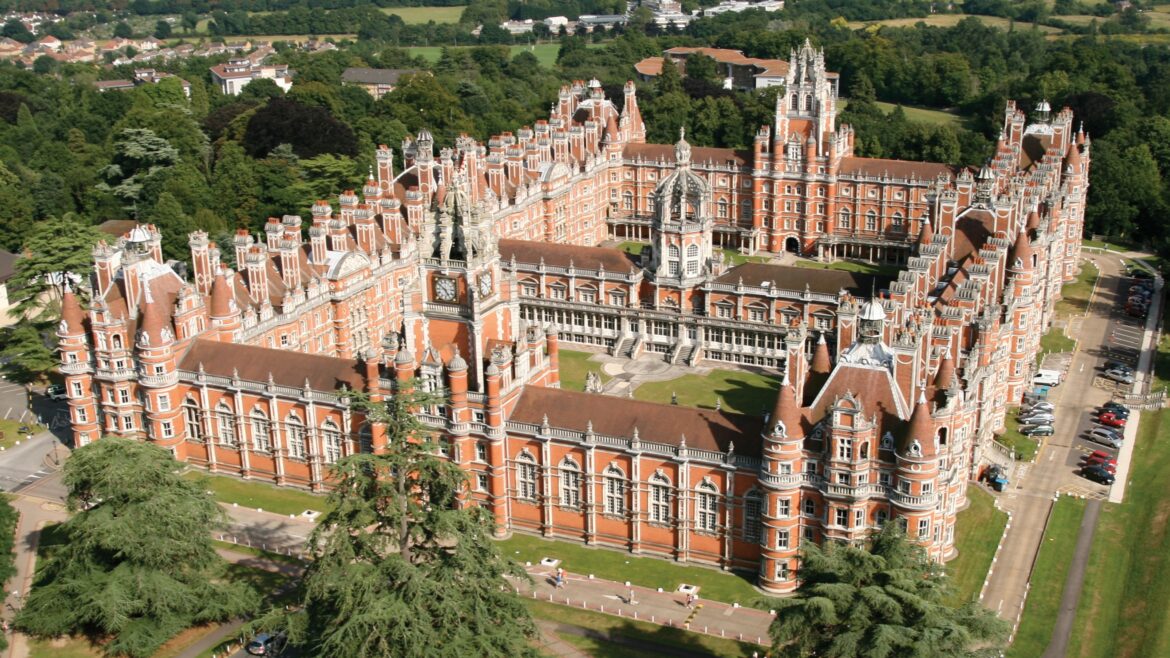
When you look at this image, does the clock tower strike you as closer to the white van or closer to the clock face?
the clock face

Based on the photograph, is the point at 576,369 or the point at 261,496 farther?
the point at 576,369

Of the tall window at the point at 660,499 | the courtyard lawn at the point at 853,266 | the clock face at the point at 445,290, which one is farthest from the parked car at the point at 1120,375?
the clock face at the point at 445,290

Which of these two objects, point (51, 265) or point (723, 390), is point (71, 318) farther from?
point (723, 390)

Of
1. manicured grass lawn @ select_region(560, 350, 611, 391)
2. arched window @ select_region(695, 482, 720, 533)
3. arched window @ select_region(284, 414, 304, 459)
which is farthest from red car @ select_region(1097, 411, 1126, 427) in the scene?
arched window @ select_region(284, 414, 304, 459)

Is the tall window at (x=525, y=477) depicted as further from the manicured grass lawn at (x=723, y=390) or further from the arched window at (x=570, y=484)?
the manicured grass lawn at (x=723, y=390)

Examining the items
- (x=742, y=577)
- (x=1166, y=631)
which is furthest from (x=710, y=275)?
(x=1166, y=631)

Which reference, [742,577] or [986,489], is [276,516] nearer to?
[742,577]

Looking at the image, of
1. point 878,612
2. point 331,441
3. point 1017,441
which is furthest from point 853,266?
point 878,612
